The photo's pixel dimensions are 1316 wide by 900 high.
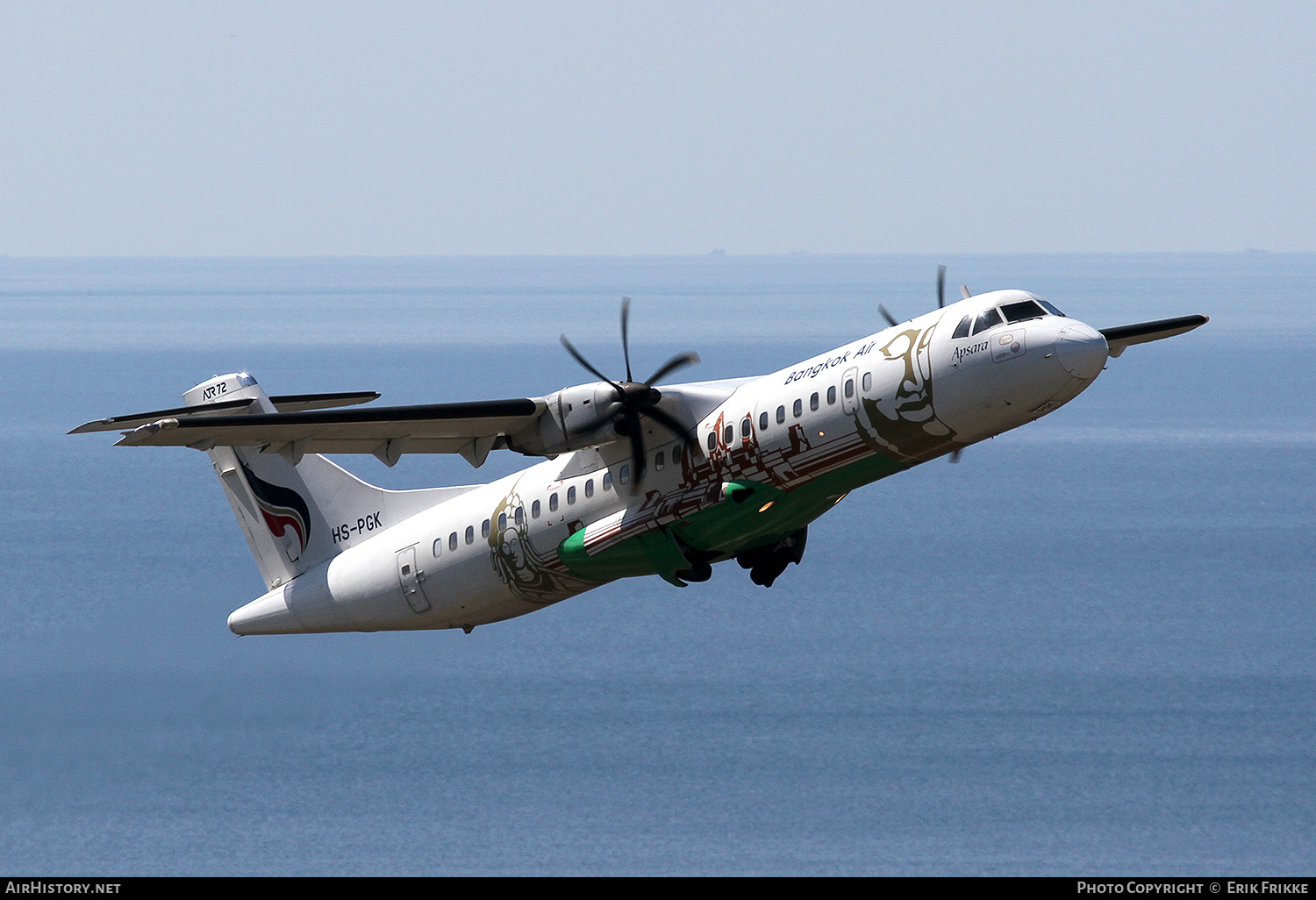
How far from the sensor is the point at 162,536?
137 metres

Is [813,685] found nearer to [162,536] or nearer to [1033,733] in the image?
[1033,733]

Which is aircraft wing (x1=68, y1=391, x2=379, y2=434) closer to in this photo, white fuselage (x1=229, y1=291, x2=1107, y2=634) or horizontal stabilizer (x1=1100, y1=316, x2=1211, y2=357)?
white fuselage (x1=229, y1=291, x2=1107, y2=634)

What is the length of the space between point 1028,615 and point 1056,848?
119ft

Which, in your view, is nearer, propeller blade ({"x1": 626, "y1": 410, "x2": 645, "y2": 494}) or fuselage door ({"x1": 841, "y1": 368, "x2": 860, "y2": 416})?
fuselage door ({"x1": 841, "y1": 368, "x2": 860, "y2": 416})

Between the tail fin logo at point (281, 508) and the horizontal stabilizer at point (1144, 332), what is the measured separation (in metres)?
19.7

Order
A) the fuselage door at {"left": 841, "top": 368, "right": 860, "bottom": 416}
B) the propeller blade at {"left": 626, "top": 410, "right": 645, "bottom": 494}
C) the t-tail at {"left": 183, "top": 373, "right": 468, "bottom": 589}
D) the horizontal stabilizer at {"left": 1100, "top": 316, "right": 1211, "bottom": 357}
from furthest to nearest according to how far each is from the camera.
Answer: the t-tail at {"left": 183, "top": 373, "right": 468, "bottom": 589} < the propeller blade at {"left": 626, "top": 410, "right": 645, "bottom": 494} < the horizontal stabilizer at {"left": 1100, "top": 316, "right": 1211, "bottom": 357} < the fuselage door at {"left": 841, "top": 368, "right": 860, "bottom": 416}

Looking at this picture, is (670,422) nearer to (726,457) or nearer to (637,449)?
(637,449)

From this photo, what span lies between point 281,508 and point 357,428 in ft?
30.4

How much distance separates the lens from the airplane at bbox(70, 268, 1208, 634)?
24.6 metres

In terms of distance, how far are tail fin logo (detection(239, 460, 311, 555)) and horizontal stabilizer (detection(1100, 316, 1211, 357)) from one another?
64.6ft

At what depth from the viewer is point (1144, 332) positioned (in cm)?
2839

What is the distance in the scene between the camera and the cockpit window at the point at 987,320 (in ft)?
79.9

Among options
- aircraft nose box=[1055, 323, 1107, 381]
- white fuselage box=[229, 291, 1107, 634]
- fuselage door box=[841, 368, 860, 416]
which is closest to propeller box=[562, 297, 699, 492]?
white fuselage box=[229, 291, 1107, 634]
